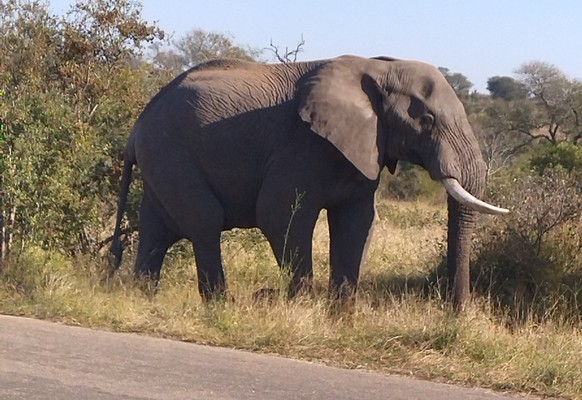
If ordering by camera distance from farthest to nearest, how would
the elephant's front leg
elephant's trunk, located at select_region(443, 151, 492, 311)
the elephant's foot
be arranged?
the elephant's front leg < elephant's trunk, located at select_region(443, 151, 492, 311) < the elephant's foot

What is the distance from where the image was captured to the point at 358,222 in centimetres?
917

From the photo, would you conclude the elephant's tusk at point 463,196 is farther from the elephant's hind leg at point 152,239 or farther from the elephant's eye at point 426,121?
the elephant's hind leg at point 152,239

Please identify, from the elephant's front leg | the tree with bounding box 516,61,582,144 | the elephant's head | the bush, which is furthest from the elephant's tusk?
the tree with bounding box 516,61,582,144

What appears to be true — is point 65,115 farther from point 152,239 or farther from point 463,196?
point 463,196

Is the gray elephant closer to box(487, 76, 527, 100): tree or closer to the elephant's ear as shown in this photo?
the elephant's ear

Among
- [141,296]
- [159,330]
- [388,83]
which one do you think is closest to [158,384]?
[159,330]

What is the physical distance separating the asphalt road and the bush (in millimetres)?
5011

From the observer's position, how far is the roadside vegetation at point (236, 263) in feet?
21.3

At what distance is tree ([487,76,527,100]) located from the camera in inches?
2201

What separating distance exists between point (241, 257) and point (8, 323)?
4.99 meters

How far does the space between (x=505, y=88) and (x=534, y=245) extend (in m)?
56.0

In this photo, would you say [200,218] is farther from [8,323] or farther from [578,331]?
[578,331]

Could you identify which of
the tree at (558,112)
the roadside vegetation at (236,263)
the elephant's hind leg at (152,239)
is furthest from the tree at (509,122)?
the elephant's hind leg at (152,239)

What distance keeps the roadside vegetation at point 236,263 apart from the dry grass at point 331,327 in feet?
0.05
